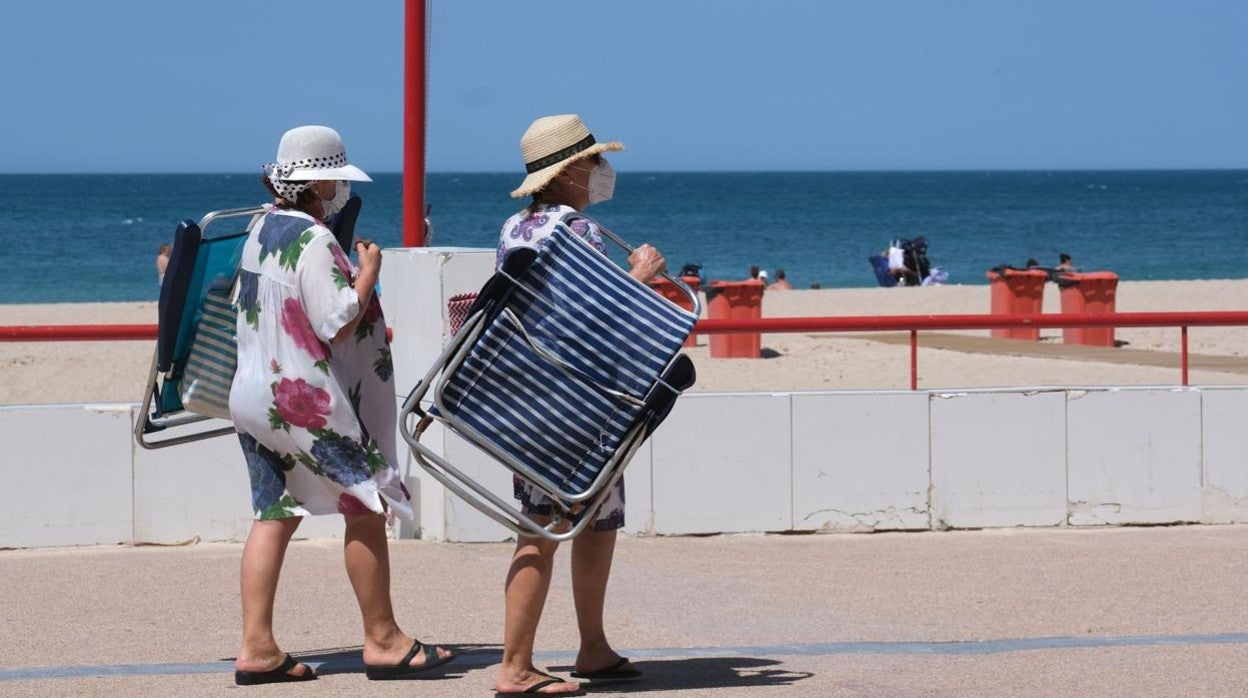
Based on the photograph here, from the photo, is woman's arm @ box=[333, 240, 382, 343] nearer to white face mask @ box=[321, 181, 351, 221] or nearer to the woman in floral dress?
the woman in floral dress

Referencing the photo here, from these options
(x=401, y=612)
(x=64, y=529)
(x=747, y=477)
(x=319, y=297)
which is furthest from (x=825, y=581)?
(x=64, y=529)

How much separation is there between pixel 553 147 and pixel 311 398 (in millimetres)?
1013

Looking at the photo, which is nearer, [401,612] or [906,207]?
[401,612]

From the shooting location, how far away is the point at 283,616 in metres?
6.61

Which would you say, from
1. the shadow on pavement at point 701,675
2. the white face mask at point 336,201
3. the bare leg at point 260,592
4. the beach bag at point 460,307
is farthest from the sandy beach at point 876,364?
the bare leg at point 260,592

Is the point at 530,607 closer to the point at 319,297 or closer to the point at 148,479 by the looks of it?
the point at 319,297

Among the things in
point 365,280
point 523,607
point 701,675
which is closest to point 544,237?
point 365,280

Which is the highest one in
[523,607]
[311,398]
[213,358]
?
[213,358]

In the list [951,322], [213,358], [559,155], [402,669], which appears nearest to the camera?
[559,155]

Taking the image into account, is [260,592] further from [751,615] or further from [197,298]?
[751,615]

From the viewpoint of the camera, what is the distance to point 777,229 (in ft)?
268

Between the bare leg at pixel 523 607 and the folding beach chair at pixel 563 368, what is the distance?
261mm

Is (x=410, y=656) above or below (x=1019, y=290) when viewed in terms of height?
below

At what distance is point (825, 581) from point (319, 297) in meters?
2.77
